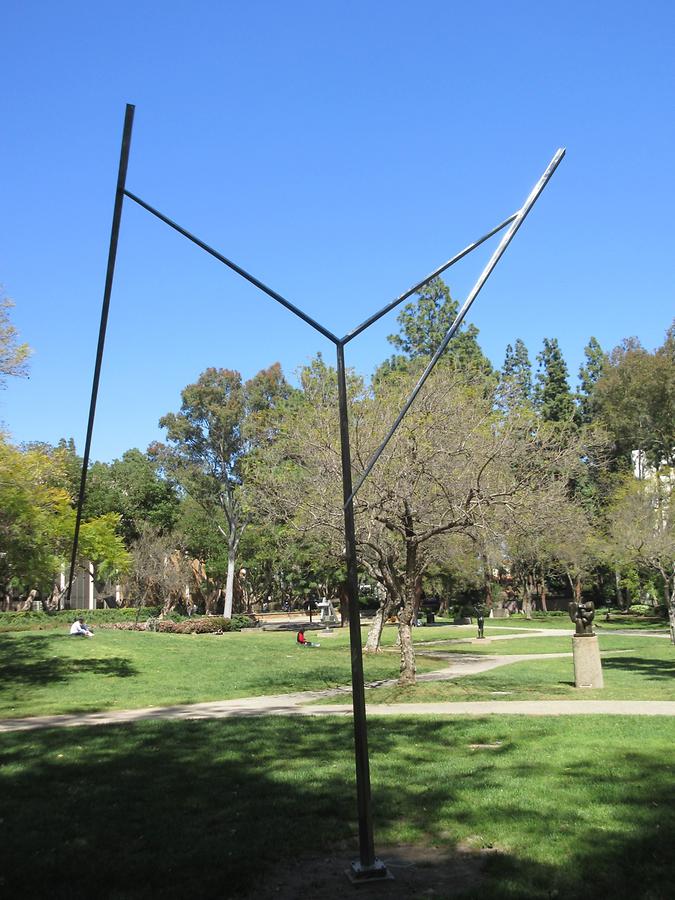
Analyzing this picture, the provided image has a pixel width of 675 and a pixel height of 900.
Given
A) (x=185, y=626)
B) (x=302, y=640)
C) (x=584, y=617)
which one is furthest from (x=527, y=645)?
(x=584, y=617)

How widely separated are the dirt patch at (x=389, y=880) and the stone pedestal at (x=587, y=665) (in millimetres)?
11382

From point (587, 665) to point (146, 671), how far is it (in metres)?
11.0

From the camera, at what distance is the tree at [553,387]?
197 ft

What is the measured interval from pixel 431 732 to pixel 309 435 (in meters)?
9.04

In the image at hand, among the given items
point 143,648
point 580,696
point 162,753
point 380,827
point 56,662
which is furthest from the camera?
point 143,648

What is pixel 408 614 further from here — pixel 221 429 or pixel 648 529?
pixel 221 429

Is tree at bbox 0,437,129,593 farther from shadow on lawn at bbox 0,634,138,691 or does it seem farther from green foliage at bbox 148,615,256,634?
green foliage at bbox 148,615,256,634

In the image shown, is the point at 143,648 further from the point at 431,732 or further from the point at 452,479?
the point at 431,732

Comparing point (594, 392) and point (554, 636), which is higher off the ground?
point (594, 392)

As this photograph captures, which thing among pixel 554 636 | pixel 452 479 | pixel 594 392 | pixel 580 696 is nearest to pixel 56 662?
pixel 452 479

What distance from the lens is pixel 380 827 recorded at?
20.9 feet

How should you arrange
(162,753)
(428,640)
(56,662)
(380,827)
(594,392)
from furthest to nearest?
(594,392), (428,640), (56,662), (162,753), (380,827)

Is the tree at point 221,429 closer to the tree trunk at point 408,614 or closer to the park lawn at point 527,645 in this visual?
the park lawn at point 527,645

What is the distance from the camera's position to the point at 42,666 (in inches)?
771
